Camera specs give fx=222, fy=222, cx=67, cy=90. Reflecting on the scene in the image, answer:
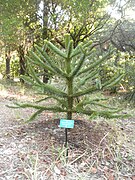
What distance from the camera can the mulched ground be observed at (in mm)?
2439

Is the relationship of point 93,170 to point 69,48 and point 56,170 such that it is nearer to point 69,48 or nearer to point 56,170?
point 56,170

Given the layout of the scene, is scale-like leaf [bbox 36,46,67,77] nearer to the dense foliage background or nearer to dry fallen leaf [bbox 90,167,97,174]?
dry fallen leaf [bbox 90,167,97,174]

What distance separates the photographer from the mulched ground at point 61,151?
2.44 m

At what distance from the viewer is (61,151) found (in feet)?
9.04

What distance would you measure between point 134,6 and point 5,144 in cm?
688

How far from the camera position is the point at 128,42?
23.9 feet

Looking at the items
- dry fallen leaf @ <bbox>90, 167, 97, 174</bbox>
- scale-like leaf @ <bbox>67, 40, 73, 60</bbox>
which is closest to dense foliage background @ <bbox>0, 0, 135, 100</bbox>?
scale-like leaf @ <bbox>67, 40, 73, 60</bbox>

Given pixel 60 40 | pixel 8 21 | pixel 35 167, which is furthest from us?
pixel 60 40

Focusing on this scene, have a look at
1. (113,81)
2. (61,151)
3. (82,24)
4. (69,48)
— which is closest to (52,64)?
(69,48)

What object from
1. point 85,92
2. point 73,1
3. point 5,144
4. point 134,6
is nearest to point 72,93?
point 85,92

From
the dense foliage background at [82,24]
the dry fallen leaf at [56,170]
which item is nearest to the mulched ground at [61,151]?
the dry fallen leaf at [56,170]

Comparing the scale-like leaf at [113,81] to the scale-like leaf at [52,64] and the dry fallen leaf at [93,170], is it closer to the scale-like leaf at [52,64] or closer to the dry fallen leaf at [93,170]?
the scale-like leaf at [52,64]

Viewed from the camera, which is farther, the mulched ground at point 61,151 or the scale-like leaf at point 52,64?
the scale-like leaf at point 52,64

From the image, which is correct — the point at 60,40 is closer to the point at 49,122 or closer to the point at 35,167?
the point at 49,122
